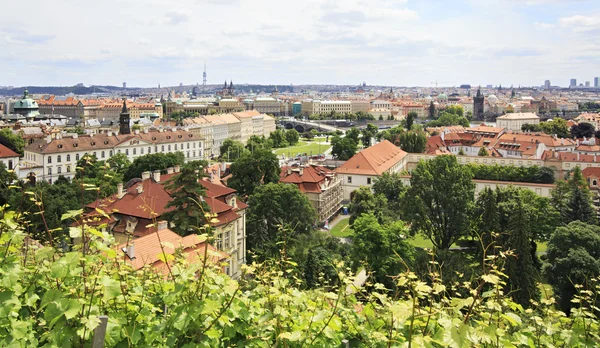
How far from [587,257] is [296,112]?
522ft

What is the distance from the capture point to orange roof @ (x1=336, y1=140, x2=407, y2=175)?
4728 cm

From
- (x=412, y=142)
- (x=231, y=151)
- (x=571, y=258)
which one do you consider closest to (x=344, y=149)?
(x=412, y=142)

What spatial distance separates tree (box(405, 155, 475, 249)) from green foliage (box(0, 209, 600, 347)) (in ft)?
80.0

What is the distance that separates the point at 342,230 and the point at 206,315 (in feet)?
109

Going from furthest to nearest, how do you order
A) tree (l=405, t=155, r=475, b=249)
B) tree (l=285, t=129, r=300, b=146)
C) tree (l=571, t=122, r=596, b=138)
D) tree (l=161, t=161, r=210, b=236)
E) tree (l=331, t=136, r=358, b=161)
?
1. tree (l=285, t=129, r=300, b=146)
2. tree (l=571, t=122, r=596, b=138)
3. tree (l=331, t=136, r=358, b=161)
4. tree (l=405, t=155, r=475, b=249)
5. tree (l=161, t=161, r=210, b=236)

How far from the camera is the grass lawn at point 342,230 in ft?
118

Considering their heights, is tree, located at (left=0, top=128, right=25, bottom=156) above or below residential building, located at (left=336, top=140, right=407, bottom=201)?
above

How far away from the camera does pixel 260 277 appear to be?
5.88m

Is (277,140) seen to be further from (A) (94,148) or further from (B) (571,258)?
(B) (571,258)

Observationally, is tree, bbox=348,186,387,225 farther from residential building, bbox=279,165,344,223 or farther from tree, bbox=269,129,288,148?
tree, bbox=269,129,288,148

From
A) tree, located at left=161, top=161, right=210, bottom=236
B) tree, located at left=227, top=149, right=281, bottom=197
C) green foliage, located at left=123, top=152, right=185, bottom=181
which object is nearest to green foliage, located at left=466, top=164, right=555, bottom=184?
tree, located at left=227, top=149, right=281, bottom=197

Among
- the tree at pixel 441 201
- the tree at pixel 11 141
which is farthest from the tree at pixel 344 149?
the tree at pixel 441 201

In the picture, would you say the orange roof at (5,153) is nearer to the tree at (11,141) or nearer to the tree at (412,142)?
the tree at (11,141)

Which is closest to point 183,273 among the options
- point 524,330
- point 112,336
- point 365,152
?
point 112,336
